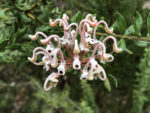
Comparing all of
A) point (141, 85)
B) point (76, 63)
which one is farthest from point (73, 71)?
point (141, 85)

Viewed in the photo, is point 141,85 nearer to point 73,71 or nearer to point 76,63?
point 73,71

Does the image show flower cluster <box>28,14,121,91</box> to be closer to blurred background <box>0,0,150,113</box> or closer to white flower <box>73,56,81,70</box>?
white flower <box>73,56,81,70</box>

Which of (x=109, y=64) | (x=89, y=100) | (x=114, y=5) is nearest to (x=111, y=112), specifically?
(x=89, y=100)

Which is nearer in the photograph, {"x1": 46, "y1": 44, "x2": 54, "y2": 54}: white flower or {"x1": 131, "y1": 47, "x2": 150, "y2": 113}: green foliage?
{"x1": 46, "y1": 44, "x2": 54, "y2": 54}: white flower

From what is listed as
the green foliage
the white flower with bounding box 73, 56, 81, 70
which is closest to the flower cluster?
the white flower with bounding box 73, 56, 81, 70

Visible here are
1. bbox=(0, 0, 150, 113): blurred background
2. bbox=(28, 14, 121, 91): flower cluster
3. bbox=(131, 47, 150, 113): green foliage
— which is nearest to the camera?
bbox=(28, 14, 121, 91): flower cluster

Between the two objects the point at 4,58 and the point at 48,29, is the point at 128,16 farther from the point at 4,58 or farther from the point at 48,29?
the point at 4,58

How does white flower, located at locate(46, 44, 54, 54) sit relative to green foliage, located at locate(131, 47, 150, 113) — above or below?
above

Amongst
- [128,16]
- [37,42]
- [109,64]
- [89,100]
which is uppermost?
[128,16]

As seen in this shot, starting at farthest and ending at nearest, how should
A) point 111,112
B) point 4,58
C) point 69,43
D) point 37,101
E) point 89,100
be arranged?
1. point 37,101
2. point 111,112
3. point 89,100
4. point 4,58
5. point 69,43
